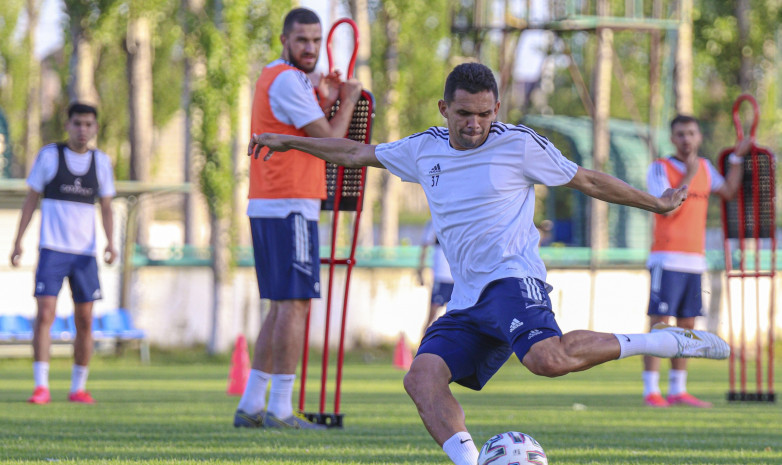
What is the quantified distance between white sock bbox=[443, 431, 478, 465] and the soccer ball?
0.05m

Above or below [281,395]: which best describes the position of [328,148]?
above

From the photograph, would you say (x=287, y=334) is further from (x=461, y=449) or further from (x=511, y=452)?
(x=511, y=452)

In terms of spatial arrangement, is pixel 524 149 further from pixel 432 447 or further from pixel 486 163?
pixel 432 447

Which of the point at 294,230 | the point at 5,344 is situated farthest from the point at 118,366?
the point at 294,230

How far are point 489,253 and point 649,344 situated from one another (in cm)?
82

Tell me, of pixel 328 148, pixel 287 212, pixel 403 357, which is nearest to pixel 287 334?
pixel 287 212

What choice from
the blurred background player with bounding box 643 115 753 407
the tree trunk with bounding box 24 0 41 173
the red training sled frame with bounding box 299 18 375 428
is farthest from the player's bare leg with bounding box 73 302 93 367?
the tree trunk with bounding box 24 0 41 173

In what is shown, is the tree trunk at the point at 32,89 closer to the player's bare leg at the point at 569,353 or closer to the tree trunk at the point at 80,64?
the tree trunk at the point at 80,64

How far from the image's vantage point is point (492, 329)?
5.98m

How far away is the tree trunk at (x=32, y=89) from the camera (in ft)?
147

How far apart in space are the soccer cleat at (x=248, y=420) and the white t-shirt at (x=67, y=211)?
325 centimetres

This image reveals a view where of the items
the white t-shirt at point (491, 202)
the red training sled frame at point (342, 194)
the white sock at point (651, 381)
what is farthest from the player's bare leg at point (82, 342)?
the white t-shirt at point (491, 202)

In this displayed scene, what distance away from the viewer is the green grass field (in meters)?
7.30

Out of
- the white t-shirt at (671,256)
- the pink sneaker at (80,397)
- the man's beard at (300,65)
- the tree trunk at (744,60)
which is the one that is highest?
the tree trunk at (744,60)
